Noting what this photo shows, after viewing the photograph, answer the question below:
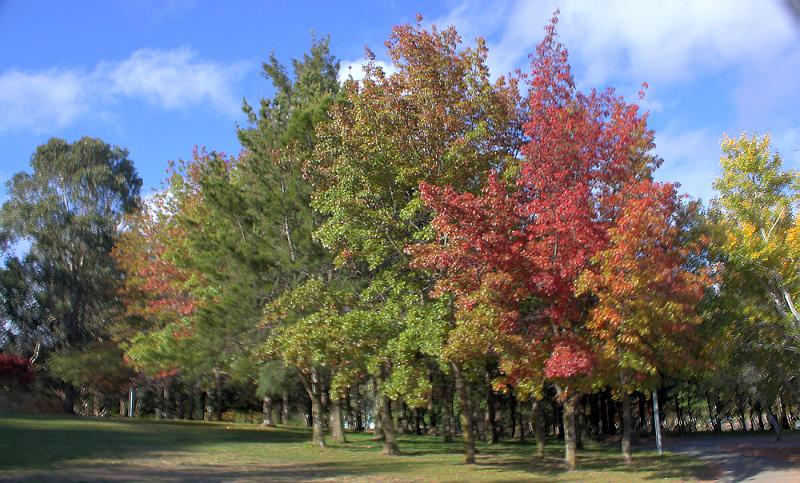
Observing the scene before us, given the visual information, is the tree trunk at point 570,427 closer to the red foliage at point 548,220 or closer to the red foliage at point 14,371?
the red foliage at point 548,220

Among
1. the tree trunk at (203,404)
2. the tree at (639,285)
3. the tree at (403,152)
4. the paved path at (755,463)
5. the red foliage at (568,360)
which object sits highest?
the tree at (403,152)

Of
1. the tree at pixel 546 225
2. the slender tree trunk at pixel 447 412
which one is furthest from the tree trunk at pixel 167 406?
the tree at pixel 546 225

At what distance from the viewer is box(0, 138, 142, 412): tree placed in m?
41.8

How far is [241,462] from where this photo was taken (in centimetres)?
1812

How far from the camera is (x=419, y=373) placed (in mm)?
16969

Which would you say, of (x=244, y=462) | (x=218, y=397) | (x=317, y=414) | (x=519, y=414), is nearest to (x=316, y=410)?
(x=317, y=414)

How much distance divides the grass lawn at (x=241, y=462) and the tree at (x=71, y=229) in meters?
19.0

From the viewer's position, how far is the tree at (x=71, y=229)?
137 ft

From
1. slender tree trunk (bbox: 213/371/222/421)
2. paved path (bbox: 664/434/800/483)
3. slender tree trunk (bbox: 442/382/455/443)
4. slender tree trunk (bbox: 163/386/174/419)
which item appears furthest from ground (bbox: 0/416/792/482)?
slender tree trunk (bbox: 163/386/174/419)

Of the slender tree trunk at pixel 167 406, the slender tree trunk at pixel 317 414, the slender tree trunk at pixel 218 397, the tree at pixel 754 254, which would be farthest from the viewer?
the slender tree trunk at pixel 167 406

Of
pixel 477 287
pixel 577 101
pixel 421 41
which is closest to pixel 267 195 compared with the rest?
pixel 421 41

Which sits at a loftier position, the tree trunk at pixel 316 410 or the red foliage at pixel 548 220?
the red foliage at pixel 548 220

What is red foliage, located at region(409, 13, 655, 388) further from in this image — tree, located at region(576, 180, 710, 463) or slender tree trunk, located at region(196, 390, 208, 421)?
slender tree trunk, located at region(196, 390, 208, 421)

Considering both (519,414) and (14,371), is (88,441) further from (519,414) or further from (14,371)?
(519,414)
